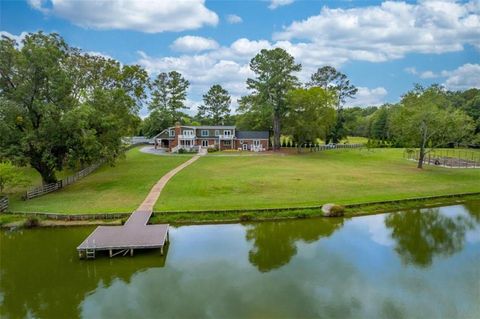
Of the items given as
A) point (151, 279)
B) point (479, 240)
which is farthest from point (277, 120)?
point (151, 279)

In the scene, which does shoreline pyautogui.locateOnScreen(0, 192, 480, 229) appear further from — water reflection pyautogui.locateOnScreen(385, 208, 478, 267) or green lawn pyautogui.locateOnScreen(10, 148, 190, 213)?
water reflection pyautogui.locateOnScreen(385, 208, 478, 267)

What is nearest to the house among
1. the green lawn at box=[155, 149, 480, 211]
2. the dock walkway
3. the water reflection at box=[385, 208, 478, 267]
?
the green lawn at box=[155, 149, 480, 211]

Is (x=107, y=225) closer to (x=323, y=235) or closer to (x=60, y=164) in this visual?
(x=60, y=164)

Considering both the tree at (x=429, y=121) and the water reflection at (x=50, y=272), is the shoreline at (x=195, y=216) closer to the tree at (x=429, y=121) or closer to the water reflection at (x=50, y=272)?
the water reflection at (x=50, y=272)

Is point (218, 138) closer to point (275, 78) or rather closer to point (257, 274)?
point (275, 78)

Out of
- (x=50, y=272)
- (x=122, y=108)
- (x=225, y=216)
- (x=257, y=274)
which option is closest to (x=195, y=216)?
(x=225, y=216)
